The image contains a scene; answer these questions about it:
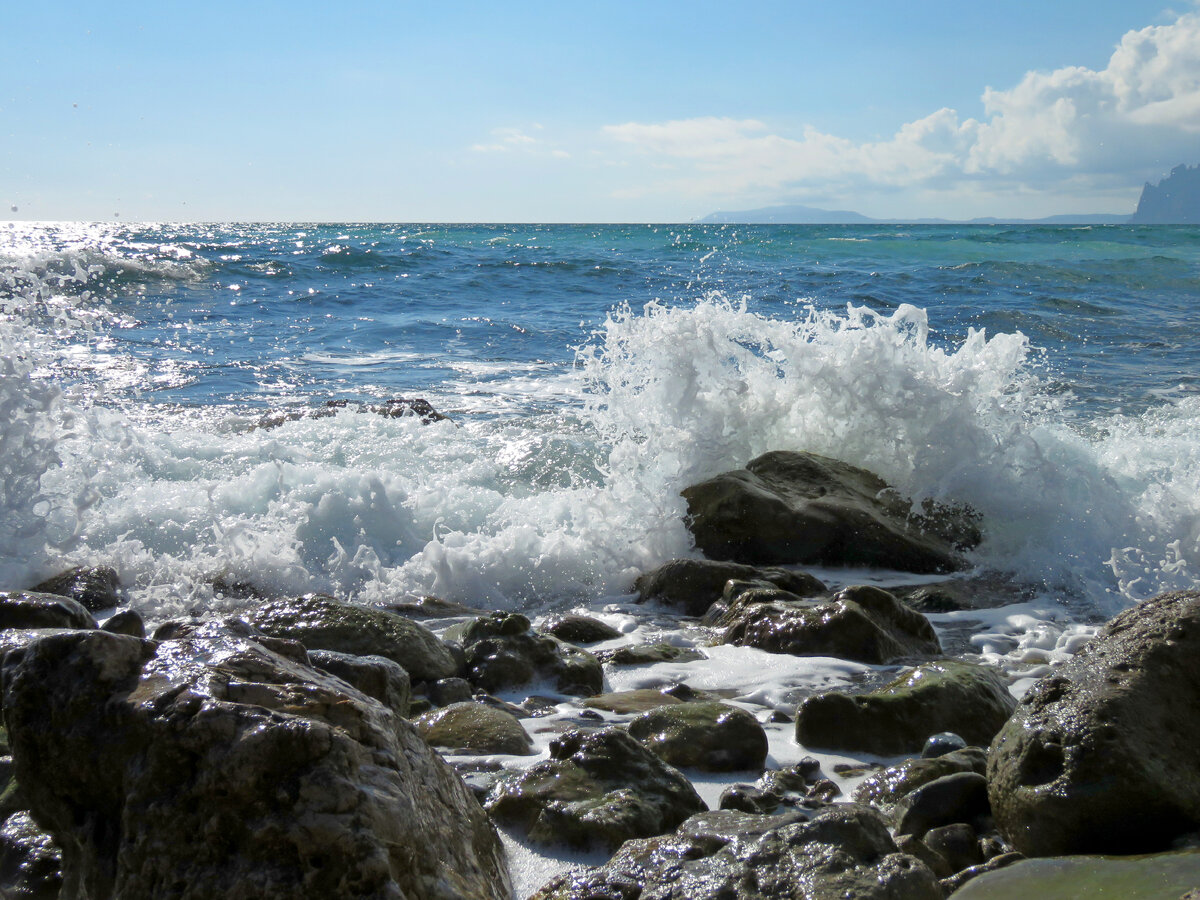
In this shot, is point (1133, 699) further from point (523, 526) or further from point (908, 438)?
point (908, 438)

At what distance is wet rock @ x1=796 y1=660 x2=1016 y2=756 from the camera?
11.3 feet

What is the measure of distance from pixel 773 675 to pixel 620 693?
0.69 metres

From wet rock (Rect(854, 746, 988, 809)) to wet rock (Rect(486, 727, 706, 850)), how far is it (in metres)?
0.57

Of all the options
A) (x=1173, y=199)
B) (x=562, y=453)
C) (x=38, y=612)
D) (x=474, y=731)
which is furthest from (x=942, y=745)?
(x=1173, y=199)

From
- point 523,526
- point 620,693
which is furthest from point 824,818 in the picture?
point 523,526

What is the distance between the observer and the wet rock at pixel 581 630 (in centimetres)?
489

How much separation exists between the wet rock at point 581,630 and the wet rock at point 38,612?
208 centimetres

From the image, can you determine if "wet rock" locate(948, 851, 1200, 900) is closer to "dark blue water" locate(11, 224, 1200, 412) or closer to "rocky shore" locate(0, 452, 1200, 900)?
"rocky shore" locate(0, 452, 1200, 900)

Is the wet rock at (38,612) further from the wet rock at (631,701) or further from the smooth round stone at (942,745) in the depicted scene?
the smooth round stone at (942,745)

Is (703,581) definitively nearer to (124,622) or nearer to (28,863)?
(124,622)

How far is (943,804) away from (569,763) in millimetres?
1063

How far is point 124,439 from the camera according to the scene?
7277 mm

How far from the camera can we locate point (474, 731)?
343cm

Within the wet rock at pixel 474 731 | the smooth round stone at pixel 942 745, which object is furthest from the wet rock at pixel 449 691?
the smooth round stone at pixel 942 745
